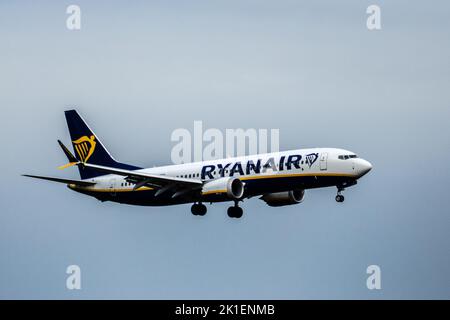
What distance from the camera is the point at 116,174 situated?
9900 centimetres

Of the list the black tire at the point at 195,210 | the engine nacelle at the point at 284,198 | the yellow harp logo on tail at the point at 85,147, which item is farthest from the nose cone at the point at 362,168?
the yellow harp logo on tail at the point at 85,147

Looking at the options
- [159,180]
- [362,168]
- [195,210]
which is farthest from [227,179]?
[362,168]

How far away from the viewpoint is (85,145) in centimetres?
11225

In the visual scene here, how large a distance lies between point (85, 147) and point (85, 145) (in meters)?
0.17

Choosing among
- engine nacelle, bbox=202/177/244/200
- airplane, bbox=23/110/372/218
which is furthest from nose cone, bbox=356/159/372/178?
engine nacelle, bbox=202/177/244/200

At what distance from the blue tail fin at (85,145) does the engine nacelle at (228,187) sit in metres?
13.6

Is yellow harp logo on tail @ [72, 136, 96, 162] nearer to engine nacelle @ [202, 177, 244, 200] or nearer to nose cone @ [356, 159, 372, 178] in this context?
engine nacelle @ [202, 177, 244, 200]

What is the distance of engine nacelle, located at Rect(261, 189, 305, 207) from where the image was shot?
4072 inches

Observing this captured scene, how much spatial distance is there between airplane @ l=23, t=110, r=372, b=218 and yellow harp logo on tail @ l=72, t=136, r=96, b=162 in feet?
5.05
